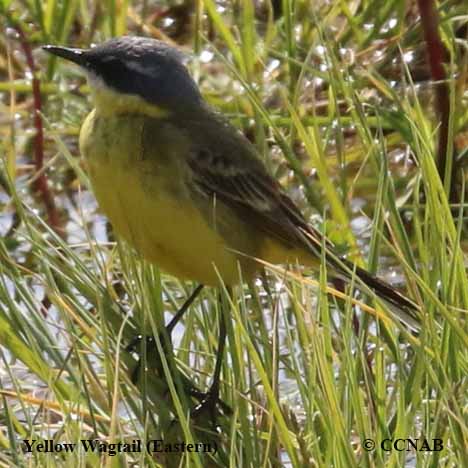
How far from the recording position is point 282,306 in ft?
11.5

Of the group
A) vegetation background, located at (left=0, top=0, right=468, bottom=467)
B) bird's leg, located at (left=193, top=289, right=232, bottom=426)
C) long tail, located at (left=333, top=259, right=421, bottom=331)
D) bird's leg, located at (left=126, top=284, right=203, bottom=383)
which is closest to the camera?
vegetation background, located at (left=0, top=0, right=468, bottom=467)

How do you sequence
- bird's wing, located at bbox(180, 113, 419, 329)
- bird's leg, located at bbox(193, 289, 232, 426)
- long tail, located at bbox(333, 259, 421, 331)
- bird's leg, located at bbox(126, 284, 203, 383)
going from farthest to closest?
1. bird's wing, located at bbox(180, 113, 419, 329)
2. long tail, located at bbox(333, 259, 421, 331)
3. bird's leg, located at bbox(193, 289, 232, 426)
4. bird's leg, located at bbox(126, 284, 203, 383)

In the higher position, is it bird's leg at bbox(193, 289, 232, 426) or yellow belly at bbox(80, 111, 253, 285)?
yellow belly at bbox(80, 111, 253, 285)

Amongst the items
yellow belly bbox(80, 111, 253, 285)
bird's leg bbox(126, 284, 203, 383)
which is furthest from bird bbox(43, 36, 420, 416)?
bird's leg bbox(126, 284, 203, 383)

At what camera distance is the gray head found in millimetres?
3895

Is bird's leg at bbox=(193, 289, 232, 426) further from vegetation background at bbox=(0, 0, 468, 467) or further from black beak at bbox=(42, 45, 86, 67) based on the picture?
black beak at bbox=(42, 45, 86, 67)

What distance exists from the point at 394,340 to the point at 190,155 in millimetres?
794

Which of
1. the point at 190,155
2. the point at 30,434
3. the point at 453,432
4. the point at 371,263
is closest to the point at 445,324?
the point at 453,432

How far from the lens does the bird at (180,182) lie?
3.57 metres

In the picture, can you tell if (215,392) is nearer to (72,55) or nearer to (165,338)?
(165,338)

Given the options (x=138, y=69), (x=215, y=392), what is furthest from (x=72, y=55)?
(x=215, y=392)

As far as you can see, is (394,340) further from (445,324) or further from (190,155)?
(190,155)

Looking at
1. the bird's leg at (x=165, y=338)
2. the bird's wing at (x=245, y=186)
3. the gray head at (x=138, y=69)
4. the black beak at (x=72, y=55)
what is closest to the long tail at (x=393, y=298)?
the bird's wing at (x=245, y=186)

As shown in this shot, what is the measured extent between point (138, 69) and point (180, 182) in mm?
398
